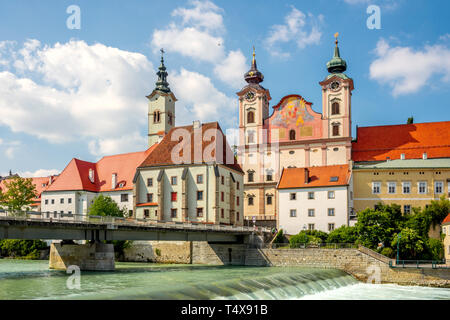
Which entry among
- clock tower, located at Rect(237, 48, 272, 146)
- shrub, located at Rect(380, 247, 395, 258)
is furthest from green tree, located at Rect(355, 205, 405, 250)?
clock tower, located at Rect(237, 48, 272, 146)

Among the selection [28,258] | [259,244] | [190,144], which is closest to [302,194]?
[259,244]

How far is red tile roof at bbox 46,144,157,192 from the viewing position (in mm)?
84875

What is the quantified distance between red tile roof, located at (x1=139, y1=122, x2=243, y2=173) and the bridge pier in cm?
2739

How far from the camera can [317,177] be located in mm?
69438

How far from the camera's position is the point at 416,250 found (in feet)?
177

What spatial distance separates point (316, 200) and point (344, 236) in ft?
33.2

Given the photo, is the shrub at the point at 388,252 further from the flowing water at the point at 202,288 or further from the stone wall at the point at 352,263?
the flowing water at the point at 202,288

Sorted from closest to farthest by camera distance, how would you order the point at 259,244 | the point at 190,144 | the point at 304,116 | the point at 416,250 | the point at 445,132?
the point at 416,250, the point at 259,244, the point at 190,144, the point at 445,132, the point at 304,116

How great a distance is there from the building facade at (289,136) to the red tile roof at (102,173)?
17655 millimetres

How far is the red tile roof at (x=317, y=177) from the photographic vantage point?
67438mm

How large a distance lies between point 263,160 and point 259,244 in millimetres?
30058

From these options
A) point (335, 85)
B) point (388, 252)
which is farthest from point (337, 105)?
point (388, 252)
